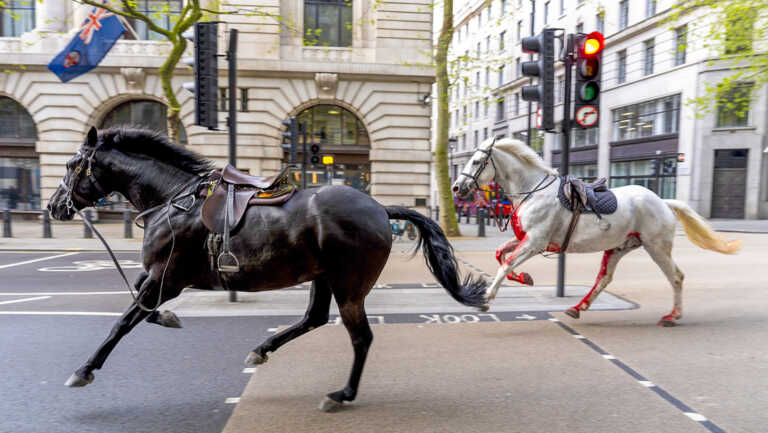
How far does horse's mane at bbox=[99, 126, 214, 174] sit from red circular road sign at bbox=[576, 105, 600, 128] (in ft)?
16.4

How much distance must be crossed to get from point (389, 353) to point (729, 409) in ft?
8.70

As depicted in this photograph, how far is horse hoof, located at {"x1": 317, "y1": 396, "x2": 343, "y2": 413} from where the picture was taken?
3.13 metres

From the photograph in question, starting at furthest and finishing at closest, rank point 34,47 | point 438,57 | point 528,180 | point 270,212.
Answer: point 34,47 → point 438,57 → point 528,180 → point 270,212

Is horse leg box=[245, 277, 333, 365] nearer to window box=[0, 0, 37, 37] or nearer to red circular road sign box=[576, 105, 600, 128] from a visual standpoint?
red circular road sign box=[576, 105, 600, 128]

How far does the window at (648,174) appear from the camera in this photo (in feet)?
85.5

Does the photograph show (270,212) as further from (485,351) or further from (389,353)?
(485,351)

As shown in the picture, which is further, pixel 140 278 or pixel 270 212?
pixel 140 278

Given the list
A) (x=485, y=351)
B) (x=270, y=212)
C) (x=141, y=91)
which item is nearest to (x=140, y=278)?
(x=270, y=212)

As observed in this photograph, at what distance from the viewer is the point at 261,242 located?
332 cm

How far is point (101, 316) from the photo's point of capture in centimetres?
561

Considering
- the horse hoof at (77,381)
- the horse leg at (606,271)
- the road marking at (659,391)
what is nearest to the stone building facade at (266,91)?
the horse leg at (606,271)

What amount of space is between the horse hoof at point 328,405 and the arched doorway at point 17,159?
23.5 metres

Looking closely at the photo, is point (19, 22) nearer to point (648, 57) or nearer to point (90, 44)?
point (90, 44)

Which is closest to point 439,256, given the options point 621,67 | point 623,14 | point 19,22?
point 19,22
